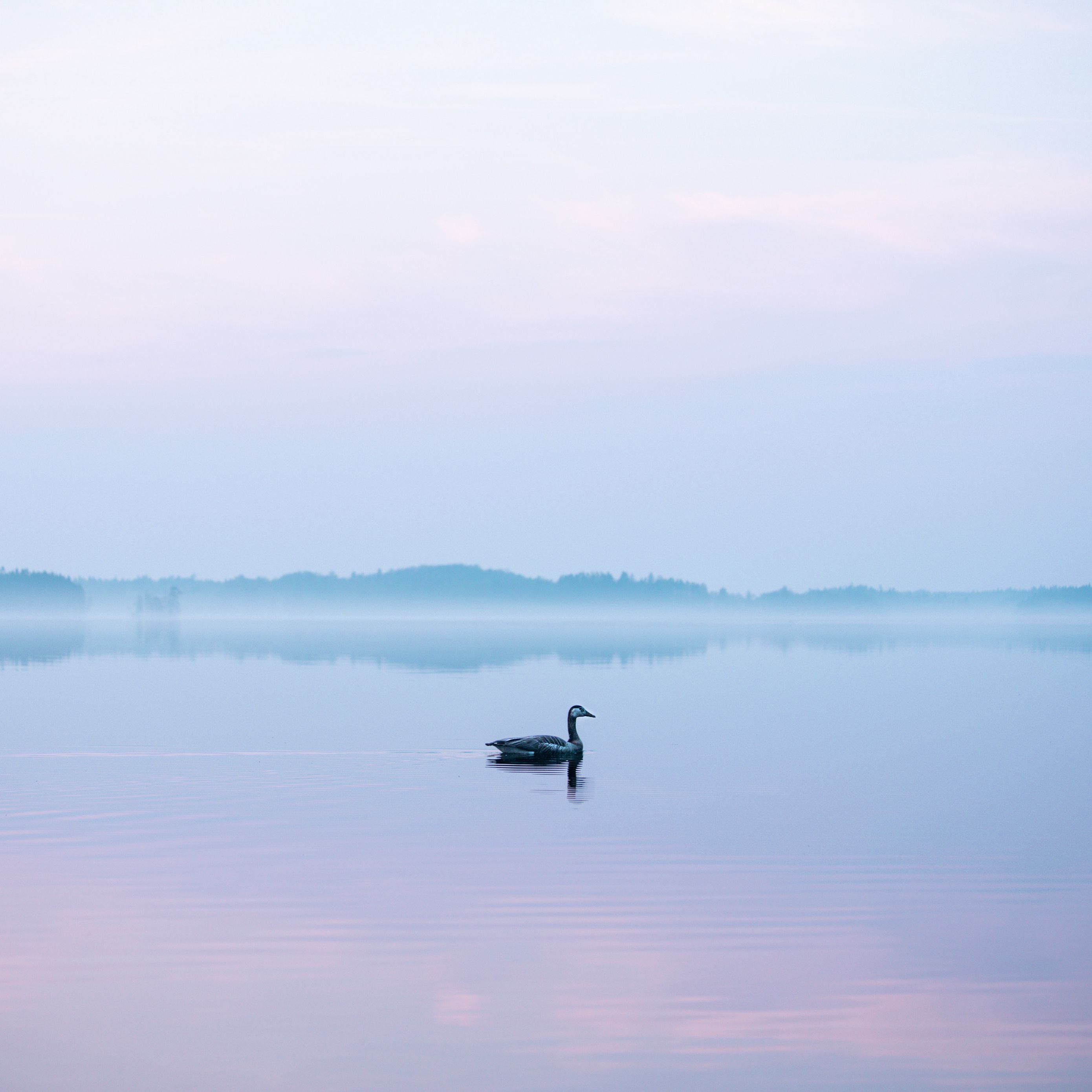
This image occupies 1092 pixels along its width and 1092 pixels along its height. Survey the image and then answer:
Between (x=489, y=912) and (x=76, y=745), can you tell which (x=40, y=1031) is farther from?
(x=76, y=745)

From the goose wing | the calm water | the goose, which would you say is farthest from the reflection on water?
the calm water

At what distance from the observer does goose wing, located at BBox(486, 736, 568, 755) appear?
103ft

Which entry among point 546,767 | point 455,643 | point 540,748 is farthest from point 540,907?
point 455,643

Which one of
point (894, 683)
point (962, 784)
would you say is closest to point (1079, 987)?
point (962, 784)

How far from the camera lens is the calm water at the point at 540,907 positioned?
12.6 m

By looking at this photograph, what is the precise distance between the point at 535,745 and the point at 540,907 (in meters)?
13.9

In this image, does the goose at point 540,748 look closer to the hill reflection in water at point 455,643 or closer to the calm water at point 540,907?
the calm water at point 540,907

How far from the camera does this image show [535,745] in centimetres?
3148

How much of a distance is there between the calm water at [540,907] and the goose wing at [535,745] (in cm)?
87

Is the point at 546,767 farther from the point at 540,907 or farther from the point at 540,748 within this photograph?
the point at 540,907

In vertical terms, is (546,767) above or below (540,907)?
above

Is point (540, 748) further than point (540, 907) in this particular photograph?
Yes

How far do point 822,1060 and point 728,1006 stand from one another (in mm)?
1449

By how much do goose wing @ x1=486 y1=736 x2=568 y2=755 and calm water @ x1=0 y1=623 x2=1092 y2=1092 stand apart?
867 mm
